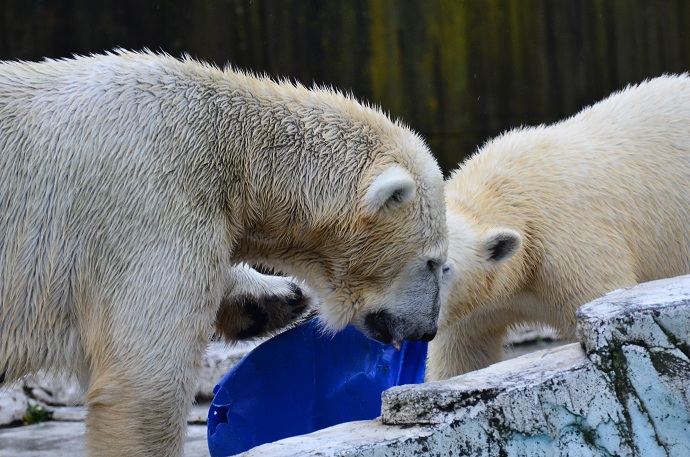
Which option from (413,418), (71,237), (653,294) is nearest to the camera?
(413,418)

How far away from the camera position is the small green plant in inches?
227

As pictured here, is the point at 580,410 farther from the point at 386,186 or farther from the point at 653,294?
the point at 386,186

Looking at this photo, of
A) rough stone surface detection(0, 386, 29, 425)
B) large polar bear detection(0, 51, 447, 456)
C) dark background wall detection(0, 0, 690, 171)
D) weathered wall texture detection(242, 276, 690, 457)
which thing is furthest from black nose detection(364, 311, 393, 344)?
dark background wall detection(0, 0, 690, 171)

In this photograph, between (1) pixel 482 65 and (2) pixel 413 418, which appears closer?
(2) pixel 413 418

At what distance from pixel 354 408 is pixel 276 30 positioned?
355 cm

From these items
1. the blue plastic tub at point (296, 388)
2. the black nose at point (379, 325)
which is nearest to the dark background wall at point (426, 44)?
the blue plastic tub at point (296, 388)

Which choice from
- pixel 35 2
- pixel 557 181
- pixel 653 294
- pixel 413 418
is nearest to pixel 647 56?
pixel 557 181

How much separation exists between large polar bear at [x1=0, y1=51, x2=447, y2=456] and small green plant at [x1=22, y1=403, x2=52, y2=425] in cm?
253

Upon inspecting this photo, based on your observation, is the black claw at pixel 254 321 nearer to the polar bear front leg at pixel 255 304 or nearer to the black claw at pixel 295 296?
the polar bear front leg at pixel 255 304

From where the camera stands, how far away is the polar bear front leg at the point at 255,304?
4.18 meters

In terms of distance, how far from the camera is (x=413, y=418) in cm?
264

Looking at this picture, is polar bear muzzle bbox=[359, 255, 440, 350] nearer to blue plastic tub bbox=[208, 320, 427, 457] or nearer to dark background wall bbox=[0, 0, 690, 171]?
blue plastic tub bbox=[208, 320, 427, 457]

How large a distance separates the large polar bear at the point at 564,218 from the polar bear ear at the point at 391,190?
83 cm

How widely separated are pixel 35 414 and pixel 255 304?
2.26m
